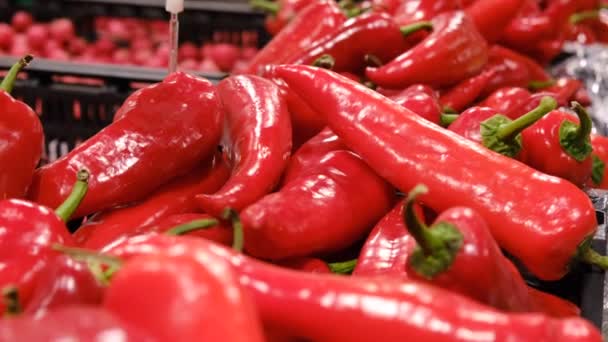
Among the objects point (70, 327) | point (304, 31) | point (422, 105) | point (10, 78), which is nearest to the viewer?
point (70, 327)

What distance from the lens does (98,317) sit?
485 mm

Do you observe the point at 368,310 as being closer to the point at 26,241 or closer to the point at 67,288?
the point at 67,288

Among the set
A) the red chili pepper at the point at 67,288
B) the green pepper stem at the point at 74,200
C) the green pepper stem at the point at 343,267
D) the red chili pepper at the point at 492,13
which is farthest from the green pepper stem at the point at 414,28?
the red chili pepper at the point at 67,288

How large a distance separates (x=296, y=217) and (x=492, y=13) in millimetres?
994

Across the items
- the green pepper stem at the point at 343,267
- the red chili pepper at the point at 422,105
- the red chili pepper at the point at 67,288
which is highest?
the red chili pepper at the point at 67,288

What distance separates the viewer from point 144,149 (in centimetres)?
99

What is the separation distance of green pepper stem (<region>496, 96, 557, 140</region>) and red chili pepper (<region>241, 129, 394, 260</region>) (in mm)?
165

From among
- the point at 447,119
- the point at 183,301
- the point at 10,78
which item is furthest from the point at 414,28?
the point at 183,301

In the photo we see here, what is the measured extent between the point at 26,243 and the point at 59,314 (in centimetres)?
27

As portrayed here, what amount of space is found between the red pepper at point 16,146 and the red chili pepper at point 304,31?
61 cm

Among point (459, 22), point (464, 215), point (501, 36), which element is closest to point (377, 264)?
point (464, 215)

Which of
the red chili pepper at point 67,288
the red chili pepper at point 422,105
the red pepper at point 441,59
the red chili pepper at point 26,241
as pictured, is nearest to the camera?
the red chili pepper at point 67,288

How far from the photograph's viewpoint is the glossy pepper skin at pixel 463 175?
2.83 ft

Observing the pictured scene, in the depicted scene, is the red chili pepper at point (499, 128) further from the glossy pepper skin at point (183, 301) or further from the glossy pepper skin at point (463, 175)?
the glossy pepper skin at point (183, 301)
